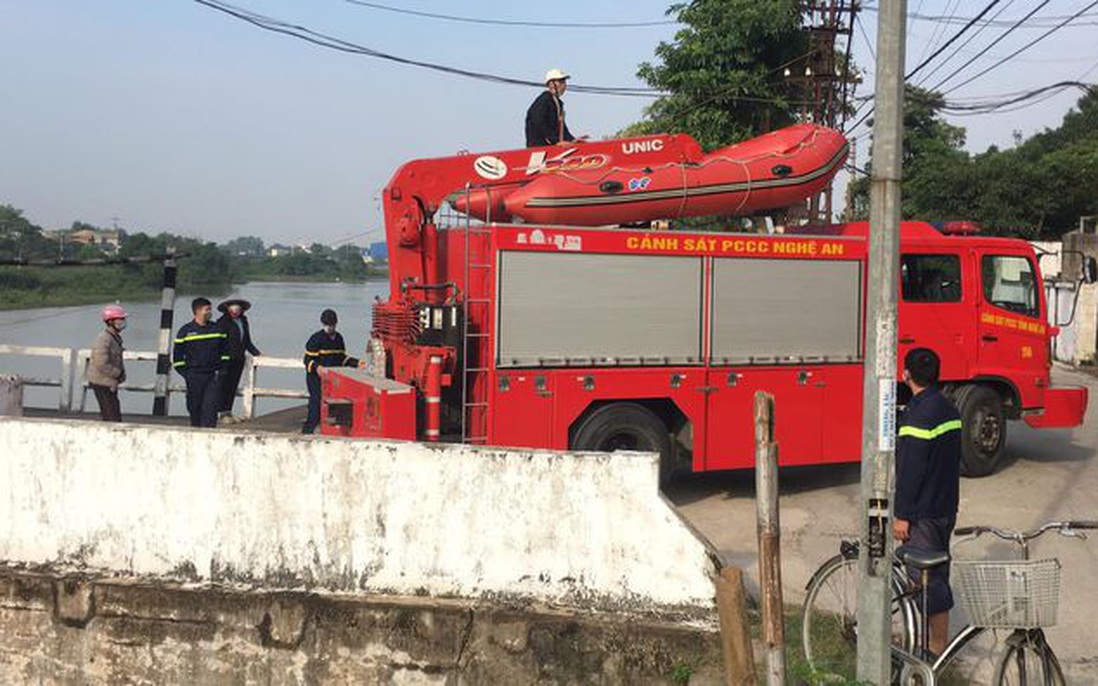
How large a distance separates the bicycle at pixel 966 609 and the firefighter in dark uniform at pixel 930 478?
21 centimetres

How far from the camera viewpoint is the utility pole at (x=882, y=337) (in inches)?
158

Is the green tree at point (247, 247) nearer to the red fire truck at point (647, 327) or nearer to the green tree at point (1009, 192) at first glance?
the red fire truck at point (647, 327)

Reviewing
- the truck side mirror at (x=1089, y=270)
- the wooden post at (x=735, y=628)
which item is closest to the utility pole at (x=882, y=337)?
the wooden post at (x=735, y=628)

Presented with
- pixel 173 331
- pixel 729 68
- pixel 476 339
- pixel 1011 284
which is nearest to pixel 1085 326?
pixel 729 68

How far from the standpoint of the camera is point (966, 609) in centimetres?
416

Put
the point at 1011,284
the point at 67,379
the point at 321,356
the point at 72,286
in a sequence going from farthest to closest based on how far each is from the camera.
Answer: the point at 72,286 < the point at 67,379 < the point at 321,356 < the point at 1011,284

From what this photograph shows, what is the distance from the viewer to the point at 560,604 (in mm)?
4977

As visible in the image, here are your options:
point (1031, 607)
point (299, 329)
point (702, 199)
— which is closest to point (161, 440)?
point (1031, 607)

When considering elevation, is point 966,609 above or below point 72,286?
below

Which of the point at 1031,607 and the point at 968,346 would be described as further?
the point at 968,346

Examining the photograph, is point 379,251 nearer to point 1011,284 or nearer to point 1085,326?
point 1011,284

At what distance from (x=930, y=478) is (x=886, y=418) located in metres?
1.13

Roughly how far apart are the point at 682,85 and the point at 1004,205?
1989cm

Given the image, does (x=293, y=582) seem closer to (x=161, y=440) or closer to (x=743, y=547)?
(x=161, y=440)
